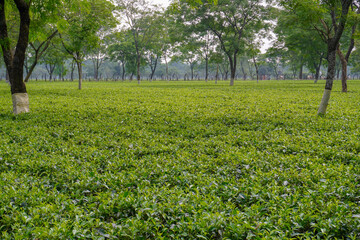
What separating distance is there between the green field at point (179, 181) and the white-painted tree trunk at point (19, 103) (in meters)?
2.46

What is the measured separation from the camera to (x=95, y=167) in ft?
18.2

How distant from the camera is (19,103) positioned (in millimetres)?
11227

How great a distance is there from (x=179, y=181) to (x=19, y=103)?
976cm

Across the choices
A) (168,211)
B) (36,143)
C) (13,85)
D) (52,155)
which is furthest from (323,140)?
(13,85)

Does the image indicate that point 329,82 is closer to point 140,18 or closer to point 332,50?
point 332,50

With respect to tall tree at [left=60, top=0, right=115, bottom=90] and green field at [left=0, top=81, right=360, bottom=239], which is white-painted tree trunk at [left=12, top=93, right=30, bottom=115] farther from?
tall tree at [left=60, top=0, right=115, bottom=90]

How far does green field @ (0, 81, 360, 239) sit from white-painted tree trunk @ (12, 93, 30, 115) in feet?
8.08

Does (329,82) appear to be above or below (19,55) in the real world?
below

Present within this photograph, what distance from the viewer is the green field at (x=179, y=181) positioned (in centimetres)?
345

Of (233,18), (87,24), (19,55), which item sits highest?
(233,18)

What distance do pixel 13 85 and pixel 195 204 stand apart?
35.6 ft

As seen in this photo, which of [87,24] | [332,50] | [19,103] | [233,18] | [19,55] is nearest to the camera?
[332,50]

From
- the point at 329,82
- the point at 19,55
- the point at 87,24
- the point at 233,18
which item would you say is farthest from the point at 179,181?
the point at 233,18

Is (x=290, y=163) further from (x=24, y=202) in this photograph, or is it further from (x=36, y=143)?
(x=36, y=143)
